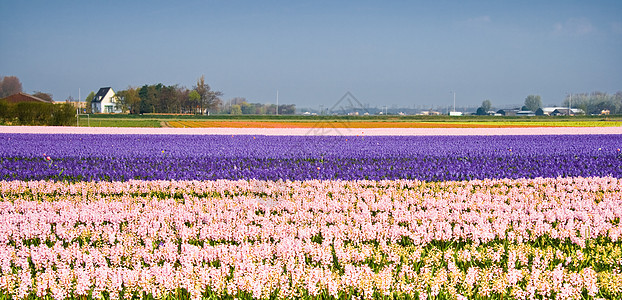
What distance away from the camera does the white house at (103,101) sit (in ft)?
482

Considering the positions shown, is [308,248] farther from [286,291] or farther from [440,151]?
[440,151]

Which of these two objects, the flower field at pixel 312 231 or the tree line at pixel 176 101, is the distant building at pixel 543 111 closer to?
the tree line at pixel 176 101

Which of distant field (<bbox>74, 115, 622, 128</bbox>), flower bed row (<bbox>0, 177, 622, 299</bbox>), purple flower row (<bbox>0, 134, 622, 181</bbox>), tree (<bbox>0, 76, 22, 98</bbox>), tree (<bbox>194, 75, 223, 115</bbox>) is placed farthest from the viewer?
tree (<bbox>0, 76, 22, 98</bbox>)

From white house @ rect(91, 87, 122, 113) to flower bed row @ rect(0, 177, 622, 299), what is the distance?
476 ft

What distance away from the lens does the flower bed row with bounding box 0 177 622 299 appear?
471cm

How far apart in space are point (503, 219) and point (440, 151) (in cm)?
1098

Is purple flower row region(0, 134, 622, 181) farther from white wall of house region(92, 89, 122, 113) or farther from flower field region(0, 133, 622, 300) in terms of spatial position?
white wall of house region(92, 89, 122, 113)

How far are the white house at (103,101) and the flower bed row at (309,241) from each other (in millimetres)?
144941

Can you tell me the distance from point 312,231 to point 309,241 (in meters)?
0.68

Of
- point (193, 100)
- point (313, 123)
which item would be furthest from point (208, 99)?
point (313, 123)

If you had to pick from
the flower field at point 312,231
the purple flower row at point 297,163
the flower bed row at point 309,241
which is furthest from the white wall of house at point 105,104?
the flower bed row at point 309,241

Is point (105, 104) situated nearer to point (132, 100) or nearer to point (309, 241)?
point (132, 100)

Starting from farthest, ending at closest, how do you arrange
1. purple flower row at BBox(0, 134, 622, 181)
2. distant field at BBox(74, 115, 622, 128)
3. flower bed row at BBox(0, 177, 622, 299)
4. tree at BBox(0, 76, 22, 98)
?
tree at BBox(0, 76, 22, 98), distant field at BBox(74, 115, 622, 128), purple flower row at BBox(0, 134, 622, 181), flower bed row at BBox(0, 177, 622, 299)

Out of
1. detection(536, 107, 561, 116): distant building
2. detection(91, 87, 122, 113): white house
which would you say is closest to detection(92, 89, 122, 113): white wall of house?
detection(91, 87, 122, 113): white house
